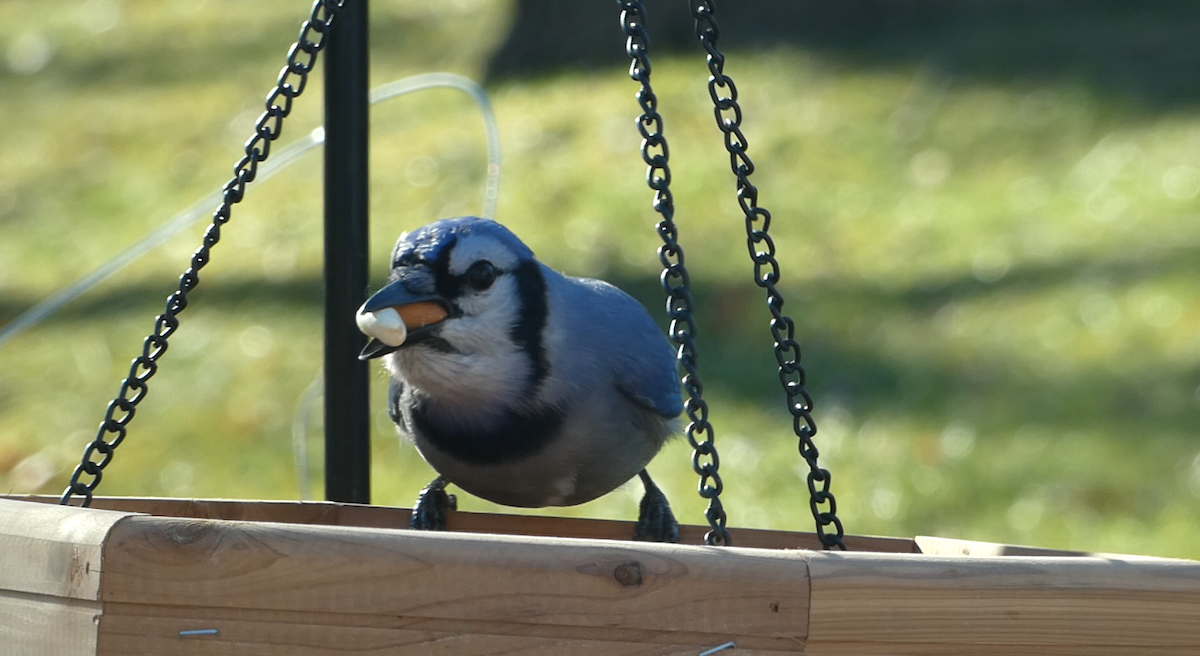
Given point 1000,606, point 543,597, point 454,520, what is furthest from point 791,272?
point 543,597

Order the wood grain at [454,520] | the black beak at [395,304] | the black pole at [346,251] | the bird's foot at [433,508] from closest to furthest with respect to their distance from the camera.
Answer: the black beak at [395,304], the wood grain at [454,520], the bird's foot at [433,508], the black pole at [346,251]

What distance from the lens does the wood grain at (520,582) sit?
1.58 meters

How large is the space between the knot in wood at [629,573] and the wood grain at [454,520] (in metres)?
0.69

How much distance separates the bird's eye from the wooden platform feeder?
1.86 feet

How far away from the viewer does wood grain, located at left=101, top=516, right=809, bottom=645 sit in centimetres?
158

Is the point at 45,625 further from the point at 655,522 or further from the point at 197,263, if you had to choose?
the point at 655,522

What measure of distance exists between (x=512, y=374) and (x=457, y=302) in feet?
0.55

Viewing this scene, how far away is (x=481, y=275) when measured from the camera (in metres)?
2.12

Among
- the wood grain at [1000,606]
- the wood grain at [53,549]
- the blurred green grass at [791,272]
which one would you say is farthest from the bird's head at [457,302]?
the blurred green grass at [791,272]

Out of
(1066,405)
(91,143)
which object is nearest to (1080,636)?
(1066,405)

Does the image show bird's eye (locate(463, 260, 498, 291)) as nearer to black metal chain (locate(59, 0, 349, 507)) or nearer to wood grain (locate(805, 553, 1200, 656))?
black metal chain (locate(59, 0, 349, 507))

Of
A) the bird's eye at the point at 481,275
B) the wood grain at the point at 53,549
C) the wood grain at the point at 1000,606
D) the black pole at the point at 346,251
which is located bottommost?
the wood grain at the point at 1000,606

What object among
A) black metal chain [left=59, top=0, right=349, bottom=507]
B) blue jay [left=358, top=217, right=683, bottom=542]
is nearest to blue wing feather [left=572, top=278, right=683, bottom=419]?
blue jay [left=358, top=217, right=683, bottom=542]

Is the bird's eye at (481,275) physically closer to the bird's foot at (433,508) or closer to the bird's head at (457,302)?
the bird's head at (457,302)
